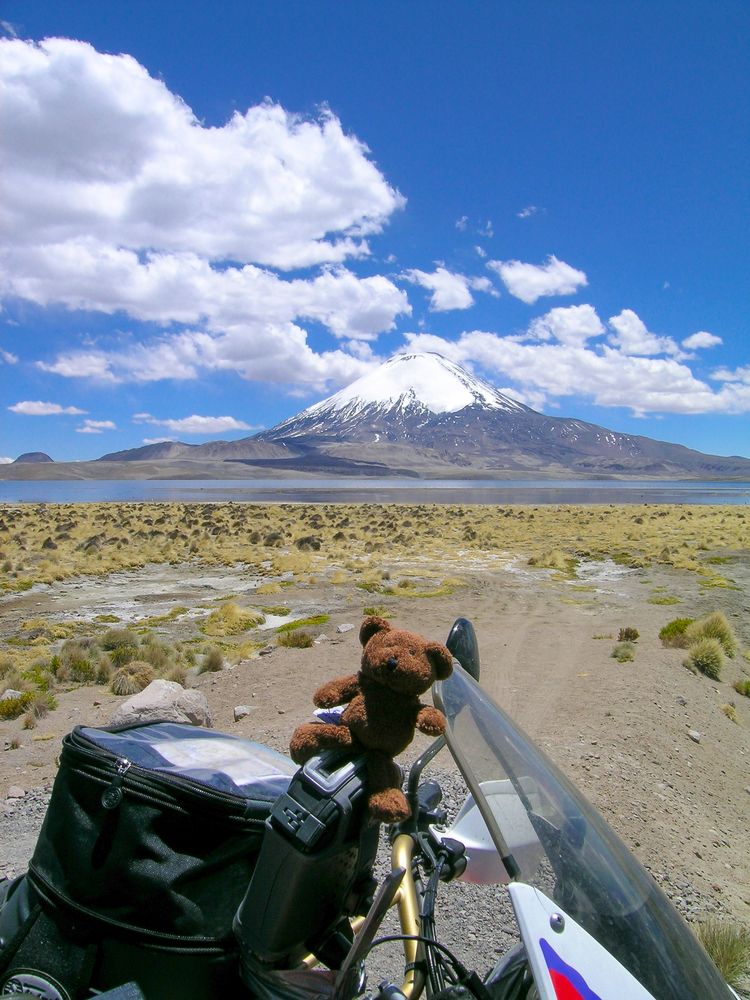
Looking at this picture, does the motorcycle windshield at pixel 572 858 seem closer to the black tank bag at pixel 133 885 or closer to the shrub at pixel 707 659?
the black tank bag at pixel 133 885

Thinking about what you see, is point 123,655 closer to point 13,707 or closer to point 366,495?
point 13,707

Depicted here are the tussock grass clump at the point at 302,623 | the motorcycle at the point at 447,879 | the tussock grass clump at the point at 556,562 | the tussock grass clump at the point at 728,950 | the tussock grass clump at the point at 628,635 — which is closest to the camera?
the motorcycle at the point at 447,879

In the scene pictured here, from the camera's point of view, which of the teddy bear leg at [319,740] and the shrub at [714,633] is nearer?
the teddy bear leg at [319,740]

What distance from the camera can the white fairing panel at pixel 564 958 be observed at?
115 centimetres

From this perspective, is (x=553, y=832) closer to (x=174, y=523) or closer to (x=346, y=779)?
(x=346, y=779)

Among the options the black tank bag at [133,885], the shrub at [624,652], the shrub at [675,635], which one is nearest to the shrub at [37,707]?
the black tank bag at [133,885]

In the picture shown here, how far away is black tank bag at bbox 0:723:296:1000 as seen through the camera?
1.78m

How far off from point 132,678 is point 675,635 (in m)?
8.06

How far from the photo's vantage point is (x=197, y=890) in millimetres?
1830

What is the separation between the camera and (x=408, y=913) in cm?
157

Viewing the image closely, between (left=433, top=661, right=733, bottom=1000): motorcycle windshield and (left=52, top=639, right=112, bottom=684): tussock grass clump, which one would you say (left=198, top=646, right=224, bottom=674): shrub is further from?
(left=433, top=661, right=733, bottom=1000): motorcycle windshield

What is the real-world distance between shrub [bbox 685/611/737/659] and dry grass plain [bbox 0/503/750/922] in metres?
0.19

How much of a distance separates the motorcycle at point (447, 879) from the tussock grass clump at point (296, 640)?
959 centimetres

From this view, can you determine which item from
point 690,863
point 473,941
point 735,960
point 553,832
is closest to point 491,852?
point 553,832
